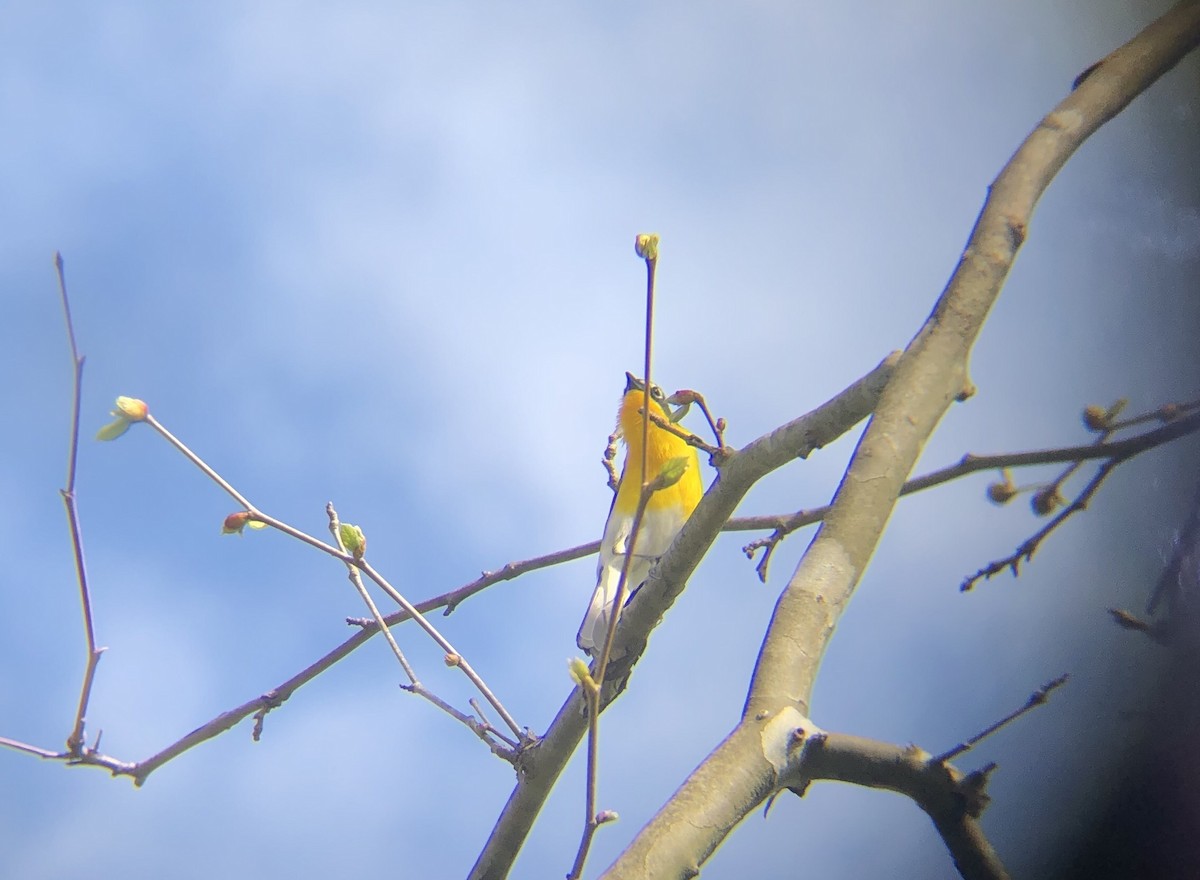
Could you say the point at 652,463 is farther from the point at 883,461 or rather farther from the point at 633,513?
the point at 883,461

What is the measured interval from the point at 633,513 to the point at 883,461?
1.91 feet

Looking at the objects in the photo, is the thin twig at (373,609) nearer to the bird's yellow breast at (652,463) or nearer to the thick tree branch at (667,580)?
the thick tree branch at (667,580)

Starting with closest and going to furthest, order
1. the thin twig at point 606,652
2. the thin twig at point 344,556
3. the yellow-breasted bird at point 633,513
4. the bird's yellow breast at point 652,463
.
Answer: the thin twig at point 606,652, the thin twig at point 344,556, the yellow-breasted bird at point 633,513, the bird's yellow breast at point 652,463

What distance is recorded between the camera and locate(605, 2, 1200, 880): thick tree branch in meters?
0.40

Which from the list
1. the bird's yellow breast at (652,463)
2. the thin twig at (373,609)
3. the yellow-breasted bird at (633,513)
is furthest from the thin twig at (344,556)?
the bird's yellow breast at (652,463)

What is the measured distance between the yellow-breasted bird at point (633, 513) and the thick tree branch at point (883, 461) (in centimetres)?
35

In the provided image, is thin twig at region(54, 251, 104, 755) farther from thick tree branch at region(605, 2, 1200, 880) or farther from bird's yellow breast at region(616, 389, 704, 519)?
bird's yellow breast at region(616, 389, 704, 519)

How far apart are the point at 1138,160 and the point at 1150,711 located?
16.7 inches

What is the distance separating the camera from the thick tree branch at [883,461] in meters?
0.40

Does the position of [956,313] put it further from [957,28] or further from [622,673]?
[957,28]

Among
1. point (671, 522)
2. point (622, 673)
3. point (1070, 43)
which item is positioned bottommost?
point (622, 673)

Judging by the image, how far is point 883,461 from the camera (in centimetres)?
53

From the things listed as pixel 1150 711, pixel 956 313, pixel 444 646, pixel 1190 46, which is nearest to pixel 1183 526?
pixel 1150 711

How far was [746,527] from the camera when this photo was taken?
874 millimetres
